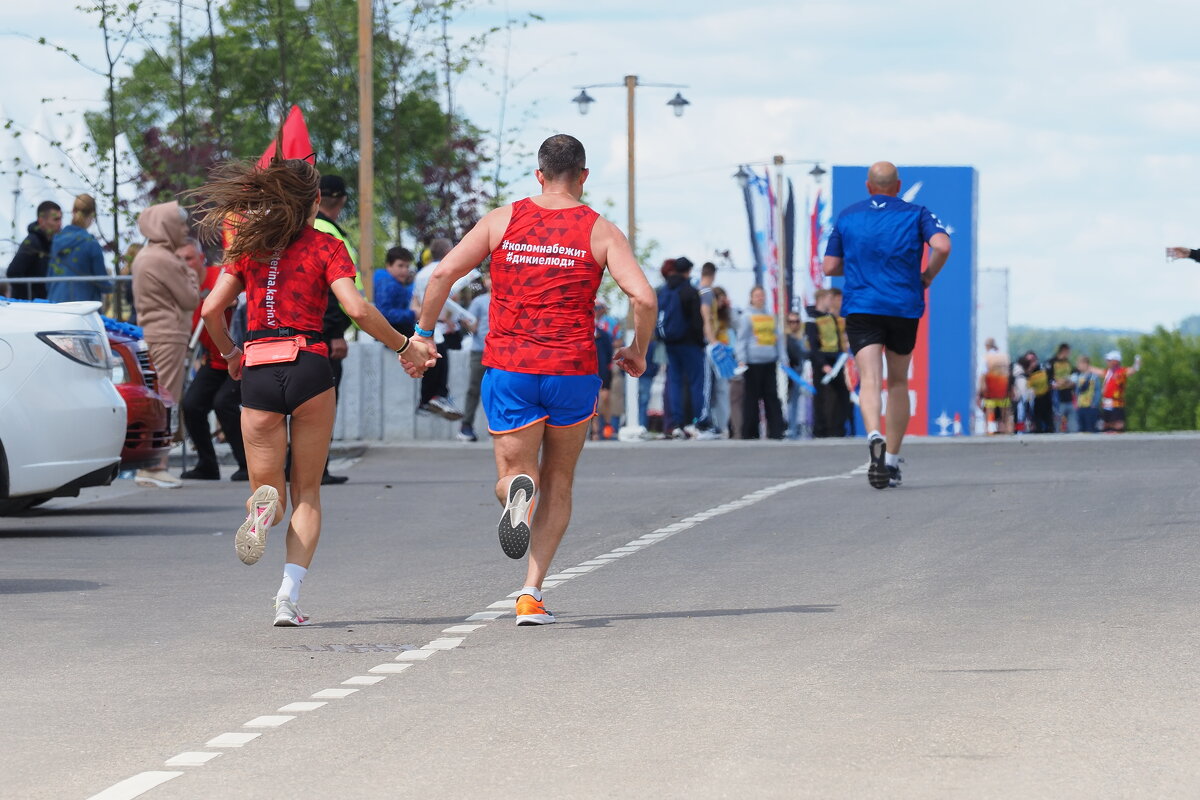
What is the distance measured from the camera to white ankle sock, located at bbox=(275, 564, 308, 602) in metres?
8.78

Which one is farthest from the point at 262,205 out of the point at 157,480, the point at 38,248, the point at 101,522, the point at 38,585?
the point at 38,248

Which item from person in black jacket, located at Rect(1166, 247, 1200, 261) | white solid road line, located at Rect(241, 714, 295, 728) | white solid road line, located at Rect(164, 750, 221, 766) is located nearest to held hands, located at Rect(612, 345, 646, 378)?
white solid road line, located at Rect(241, 714, 295, 728)

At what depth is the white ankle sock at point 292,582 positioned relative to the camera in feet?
28.8

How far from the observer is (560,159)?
29.3 ft

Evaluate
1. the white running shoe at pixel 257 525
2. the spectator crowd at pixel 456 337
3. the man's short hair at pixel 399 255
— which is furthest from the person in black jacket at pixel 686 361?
the white running shoe at pixel 257 525

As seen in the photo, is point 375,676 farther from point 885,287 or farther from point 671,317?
point 671,317

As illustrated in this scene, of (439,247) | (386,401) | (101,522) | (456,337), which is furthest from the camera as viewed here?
(386,401)

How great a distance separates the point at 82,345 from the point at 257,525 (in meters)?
4.93

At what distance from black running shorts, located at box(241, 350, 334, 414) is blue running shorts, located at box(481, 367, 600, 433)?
664 mm

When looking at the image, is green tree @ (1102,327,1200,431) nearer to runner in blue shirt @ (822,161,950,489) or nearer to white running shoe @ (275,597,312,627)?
runner in blue shirt @ (822,161,950,489)

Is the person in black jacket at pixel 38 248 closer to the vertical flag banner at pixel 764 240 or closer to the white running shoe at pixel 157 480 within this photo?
the white running shoe at pixel 157 480

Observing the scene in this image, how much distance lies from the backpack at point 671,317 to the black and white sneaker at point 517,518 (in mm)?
15566

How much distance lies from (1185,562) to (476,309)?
45.9ft

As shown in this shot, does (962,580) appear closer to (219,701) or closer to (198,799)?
(219,701)
